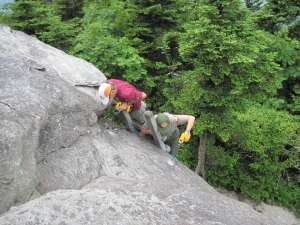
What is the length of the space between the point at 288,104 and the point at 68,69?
38.8 feet

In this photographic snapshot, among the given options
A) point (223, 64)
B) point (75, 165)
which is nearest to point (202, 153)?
point (223, 64)

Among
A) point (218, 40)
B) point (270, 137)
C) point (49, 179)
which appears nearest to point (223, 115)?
point (218, 40)

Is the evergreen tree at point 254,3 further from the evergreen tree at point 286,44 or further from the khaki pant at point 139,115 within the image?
the khaki pant at point 139,115

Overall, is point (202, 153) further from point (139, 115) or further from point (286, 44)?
point (286, 44)

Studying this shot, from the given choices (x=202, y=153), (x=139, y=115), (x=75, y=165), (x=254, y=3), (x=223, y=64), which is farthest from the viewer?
(x=254, y=3)

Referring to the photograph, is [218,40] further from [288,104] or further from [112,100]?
[288,104]

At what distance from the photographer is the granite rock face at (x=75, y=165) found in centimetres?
373

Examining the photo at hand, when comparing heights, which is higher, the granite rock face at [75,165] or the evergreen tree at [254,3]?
the evergreen tree at [254,3]

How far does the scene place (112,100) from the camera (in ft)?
20.4

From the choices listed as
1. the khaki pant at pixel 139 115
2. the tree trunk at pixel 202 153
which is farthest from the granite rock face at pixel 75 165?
the tree trunk at pixel 202 153

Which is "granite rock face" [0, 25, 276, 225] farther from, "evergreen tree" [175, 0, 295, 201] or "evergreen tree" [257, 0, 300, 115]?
"evergreen tree" [257, 0, 300, 115]

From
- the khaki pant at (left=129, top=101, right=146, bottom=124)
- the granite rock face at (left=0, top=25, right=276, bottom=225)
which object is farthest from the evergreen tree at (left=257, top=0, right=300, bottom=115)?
the granite rock face at (left=0, top=25, right=276, bottom=225)

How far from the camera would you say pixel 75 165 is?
5.12 m

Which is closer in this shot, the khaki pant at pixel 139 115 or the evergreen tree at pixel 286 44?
the khaki pant at pixel 139 115
